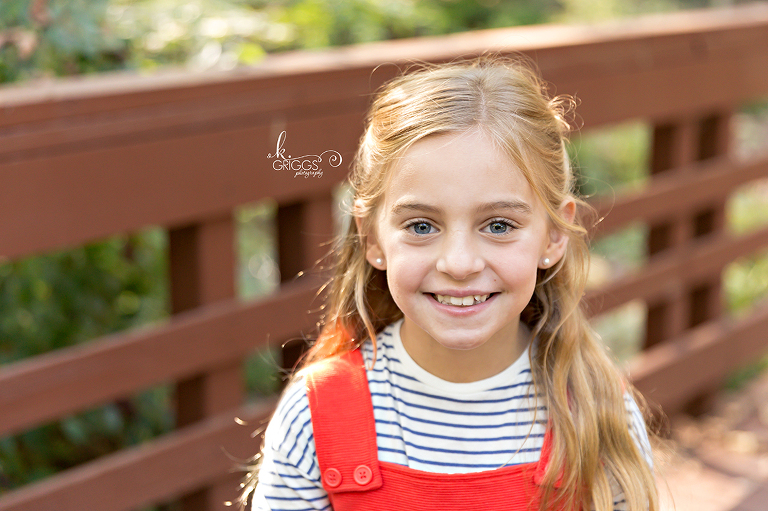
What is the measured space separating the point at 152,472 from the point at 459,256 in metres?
1.07

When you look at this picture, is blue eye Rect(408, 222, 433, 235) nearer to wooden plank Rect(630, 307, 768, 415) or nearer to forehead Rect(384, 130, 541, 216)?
forehead Rect(384, 130, 541, 216)

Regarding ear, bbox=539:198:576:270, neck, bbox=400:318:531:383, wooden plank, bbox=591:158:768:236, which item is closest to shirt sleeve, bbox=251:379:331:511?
neck, bbox=400:318:531:383

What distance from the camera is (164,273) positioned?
2557 millimetres

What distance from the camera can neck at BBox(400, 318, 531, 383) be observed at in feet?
4.64

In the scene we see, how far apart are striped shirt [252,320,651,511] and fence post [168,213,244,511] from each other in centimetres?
66

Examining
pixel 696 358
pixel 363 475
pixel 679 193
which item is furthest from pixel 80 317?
pixel 696 358

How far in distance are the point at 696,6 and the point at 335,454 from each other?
7.45 m

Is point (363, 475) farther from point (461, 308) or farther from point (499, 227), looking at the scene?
point (499, 227)

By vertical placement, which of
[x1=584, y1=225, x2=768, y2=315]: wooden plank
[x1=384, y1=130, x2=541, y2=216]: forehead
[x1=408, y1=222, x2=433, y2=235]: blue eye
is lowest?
[x1=408, y1=222, x2=433, y2=235]: blue eye

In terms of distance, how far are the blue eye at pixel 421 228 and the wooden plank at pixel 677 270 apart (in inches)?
64.3

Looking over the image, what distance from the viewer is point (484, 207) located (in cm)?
125

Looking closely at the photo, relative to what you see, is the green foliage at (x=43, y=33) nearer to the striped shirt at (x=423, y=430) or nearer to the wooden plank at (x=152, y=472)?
the wooden plank at (x=152, y=472)

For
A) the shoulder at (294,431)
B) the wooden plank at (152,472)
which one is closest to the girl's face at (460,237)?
the shoulder at (294,431)

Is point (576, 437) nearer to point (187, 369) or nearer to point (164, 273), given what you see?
point (187, 369)
